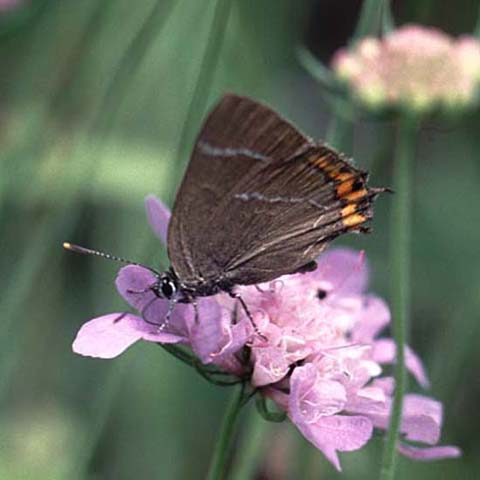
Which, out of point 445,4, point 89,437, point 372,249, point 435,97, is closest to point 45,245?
point 89,437

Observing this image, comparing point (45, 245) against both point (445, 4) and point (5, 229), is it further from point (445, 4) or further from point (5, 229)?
point (445, 4)

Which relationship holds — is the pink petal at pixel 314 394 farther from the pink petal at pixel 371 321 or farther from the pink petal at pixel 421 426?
the pink petal at pixel 371 321

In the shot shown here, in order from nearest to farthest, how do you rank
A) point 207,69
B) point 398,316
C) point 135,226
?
point 398,316 → point 207,69 → point 135,226

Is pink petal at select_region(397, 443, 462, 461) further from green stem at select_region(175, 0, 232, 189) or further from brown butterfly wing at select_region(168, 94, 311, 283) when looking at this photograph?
green stem at select_region(175, 0, 232, 189)

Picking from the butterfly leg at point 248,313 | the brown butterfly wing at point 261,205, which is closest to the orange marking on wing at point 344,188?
the brown butterfly wing at point 261,205

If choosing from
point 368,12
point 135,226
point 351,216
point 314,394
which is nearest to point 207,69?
point 368,12

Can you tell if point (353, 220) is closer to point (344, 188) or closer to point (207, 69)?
point (344, 188)

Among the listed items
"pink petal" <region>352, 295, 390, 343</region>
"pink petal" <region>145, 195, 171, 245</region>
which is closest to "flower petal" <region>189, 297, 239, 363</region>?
"pink petal" <region>145, 195, 171, 245</region>
